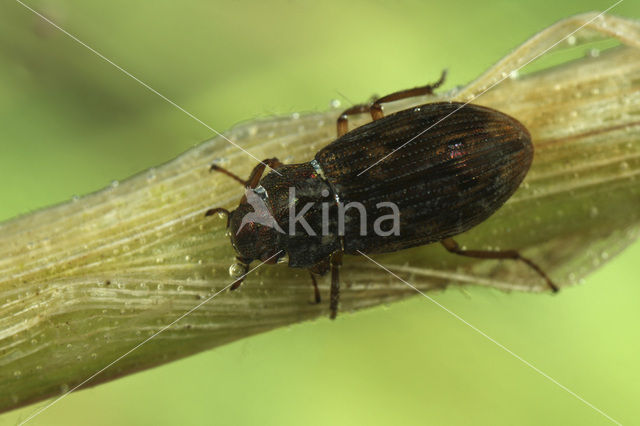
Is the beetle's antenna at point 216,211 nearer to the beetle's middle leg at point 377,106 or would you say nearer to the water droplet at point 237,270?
the water droplet at point 237,270

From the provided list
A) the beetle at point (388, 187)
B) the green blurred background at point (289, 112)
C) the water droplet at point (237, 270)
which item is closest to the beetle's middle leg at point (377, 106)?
the beetle at point (388, 187)

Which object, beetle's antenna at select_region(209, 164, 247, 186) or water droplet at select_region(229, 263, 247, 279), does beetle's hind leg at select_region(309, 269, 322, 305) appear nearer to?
water droplet at select_region(229, 263, 247, 279)

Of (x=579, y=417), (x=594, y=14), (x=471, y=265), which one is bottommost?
(x=579, y=417)

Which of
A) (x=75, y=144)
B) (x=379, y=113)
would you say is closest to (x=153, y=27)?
(x=75, y=144)

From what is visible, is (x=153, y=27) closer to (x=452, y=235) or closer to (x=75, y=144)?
(x=75, y=144)

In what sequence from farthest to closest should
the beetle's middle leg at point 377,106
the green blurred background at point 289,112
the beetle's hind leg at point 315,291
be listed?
1. the green blurred background at point 289,112
2. the beetle's middle leg at point 377,106
3. the beetle's hind leg at point 315,291

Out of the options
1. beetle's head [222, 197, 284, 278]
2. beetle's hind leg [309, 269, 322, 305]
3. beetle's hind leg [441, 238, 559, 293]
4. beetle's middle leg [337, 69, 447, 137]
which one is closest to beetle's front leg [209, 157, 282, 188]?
beetle's head [222, 197, 284, 278]

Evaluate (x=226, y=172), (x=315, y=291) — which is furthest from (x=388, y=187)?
(x=226, y=172)
